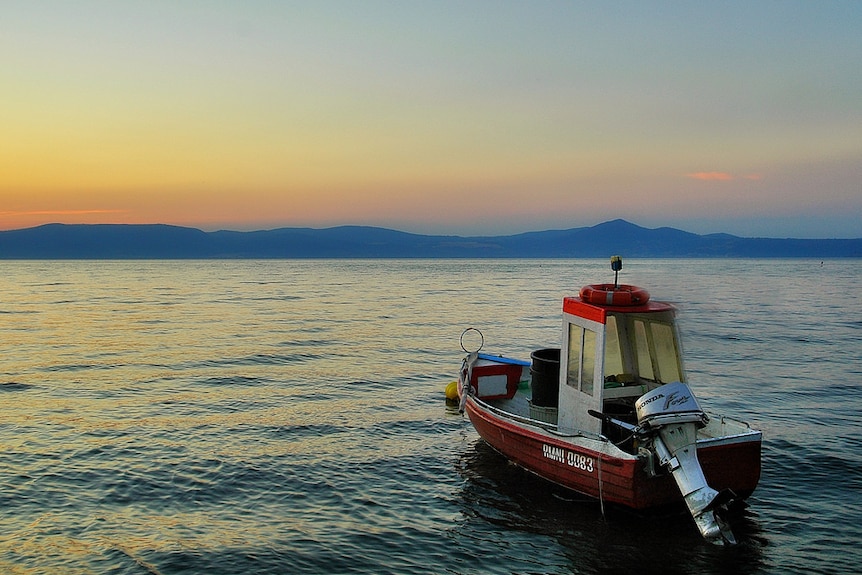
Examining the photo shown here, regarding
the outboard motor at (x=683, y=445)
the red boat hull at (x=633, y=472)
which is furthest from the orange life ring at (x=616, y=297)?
the red boat hull at (x=633, y=472)

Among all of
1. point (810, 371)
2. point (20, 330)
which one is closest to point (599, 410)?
point (810, 371)

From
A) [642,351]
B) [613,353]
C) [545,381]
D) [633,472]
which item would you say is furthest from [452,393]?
[633,472]

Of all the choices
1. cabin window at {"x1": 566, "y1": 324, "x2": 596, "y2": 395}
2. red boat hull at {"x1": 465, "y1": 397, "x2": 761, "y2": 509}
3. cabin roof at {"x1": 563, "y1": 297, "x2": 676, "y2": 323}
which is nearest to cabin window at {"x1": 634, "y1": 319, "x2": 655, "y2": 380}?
cabin roof at {"x1": 563, "y1": 297, "x2": 676, "y2": 323}

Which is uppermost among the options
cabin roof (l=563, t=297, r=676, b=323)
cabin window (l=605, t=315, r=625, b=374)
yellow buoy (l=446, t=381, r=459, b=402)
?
cabin roof (l=563, t=297, r=676, b=323)

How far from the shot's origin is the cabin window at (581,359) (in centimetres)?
1199

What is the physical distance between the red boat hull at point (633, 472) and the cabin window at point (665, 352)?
2069 millimetres

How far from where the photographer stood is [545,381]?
45.9ft

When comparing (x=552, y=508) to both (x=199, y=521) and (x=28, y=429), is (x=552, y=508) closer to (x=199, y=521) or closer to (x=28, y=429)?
(x=199, y=521)

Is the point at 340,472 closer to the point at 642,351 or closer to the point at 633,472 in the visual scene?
the point at 633,472

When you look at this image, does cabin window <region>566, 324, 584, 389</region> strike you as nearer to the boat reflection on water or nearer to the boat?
the boat

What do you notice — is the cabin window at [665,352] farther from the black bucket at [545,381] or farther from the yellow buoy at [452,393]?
the yellow buoy at [452,393]

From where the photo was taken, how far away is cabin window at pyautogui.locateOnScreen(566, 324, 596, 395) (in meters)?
12.0

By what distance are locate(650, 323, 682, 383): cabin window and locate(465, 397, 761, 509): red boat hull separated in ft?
6.79

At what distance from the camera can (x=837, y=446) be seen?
1577 centimetres
